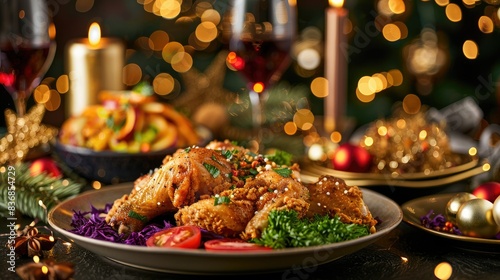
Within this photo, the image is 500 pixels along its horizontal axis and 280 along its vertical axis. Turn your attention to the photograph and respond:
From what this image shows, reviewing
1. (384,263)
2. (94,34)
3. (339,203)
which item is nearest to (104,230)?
(339,203)

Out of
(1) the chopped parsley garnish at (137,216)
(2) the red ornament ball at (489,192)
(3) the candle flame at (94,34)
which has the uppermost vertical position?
(3) the candle flame at (94,34)

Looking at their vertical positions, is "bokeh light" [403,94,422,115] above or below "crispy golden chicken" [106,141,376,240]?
below

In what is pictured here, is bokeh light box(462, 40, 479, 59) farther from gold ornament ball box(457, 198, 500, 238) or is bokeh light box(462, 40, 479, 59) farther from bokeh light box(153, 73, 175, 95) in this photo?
gold ornament ball box(457, 198, 500, 238)

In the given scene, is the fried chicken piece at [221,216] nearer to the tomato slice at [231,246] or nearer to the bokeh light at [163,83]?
the tomato slice at [231,246]

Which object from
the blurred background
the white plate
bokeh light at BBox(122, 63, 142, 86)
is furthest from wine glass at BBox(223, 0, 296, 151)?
bokeh light at BBox(122, 63, 142, 86)

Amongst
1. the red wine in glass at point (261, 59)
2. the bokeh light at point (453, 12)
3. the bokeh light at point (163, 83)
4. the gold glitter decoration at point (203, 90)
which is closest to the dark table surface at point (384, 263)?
the red wine in glass at point (261, 59)

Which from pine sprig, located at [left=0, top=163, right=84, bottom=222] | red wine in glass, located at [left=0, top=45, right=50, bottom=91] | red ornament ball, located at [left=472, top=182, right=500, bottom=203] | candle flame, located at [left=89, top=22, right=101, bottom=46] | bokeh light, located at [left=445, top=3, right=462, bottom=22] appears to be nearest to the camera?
red ornament ball, located at [left=472, top=182, right=500, bottom=203]

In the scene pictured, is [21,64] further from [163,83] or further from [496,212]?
[163,83]
